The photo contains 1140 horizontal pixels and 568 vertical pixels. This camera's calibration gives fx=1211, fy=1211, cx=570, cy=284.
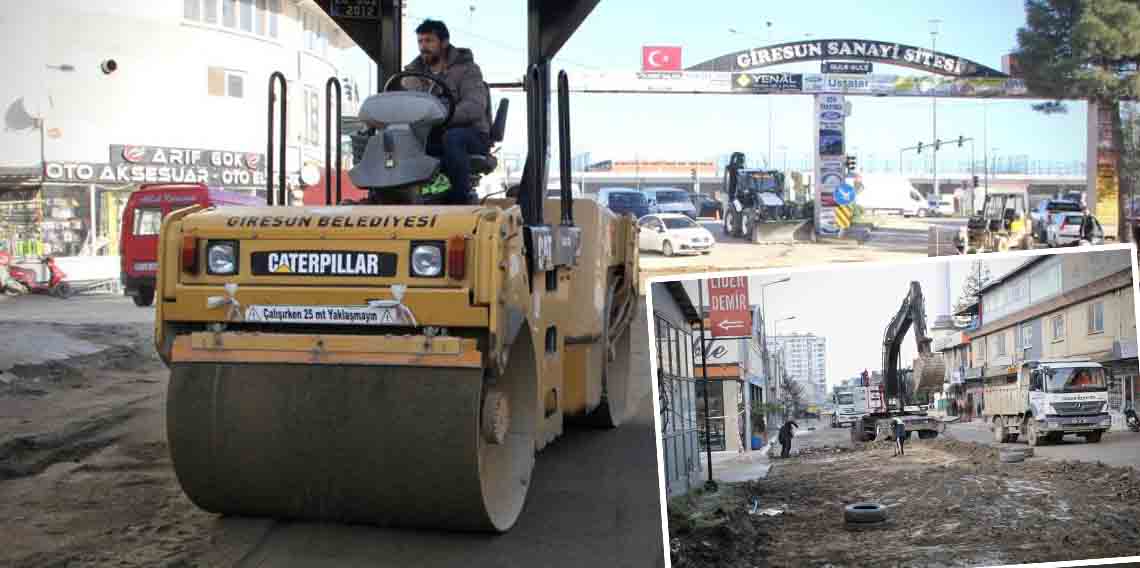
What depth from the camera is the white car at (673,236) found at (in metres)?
33.5

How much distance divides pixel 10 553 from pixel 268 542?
101 cm

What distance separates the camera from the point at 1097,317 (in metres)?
3.44

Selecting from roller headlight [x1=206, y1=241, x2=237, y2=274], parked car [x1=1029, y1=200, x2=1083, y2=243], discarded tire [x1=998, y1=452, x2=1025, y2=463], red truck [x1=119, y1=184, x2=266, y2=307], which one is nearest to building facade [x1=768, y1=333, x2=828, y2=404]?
discarded tire [x1=998, y1=452, x2=1025, y2=463]

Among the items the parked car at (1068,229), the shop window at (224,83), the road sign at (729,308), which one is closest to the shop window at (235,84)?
the shop window at (224,83)

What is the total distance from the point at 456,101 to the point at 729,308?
297 centimetres

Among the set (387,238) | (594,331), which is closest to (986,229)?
(594,331)

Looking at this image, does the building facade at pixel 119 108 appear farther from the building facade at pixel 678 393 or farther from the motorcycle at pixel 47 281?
the building facade at pixel 678 393

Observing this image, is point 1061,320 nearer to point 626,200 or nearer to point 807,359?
point 807,359

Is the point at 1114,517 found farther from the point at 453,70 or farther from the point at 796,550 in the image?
the point at 453,70

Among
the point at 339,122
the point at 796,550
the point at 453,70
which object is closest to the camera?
the point at 796,550

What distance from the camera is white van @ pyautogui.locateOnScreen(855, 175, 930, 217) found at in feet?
A: 207

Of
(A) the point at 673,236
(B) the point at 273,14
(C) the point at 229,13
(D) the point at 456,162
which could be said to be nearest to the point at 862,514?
(D) the point at 456,162

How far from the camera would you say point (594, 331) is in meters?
6.90

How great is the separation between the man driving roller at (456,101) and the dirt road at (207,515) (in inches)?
62.6
